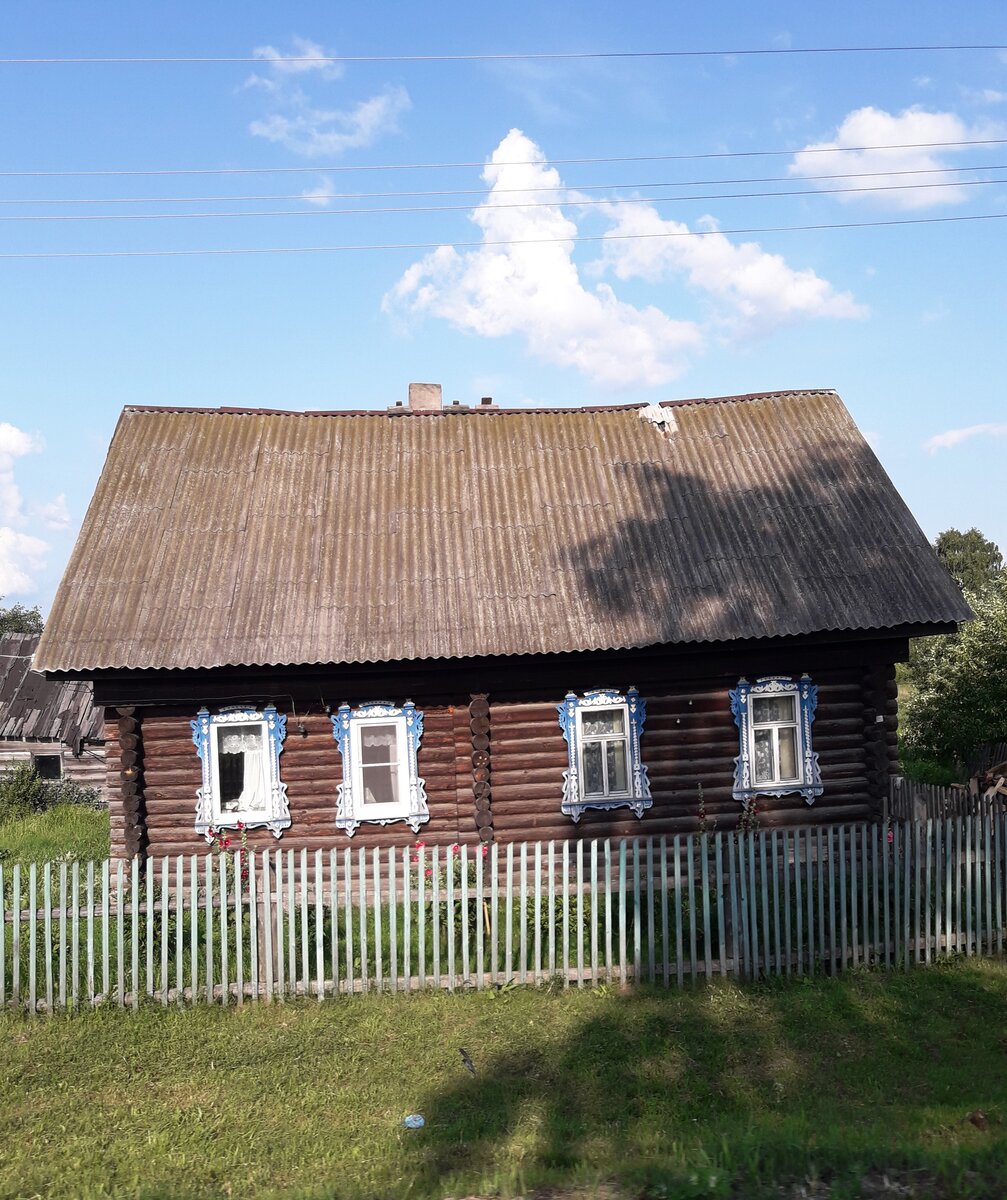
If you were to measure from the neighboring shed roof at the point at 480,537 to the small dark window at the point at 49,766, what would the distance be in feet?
30.9

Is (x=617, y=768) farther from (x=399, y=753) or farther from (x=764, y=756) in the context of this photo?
(x=399, y=753)

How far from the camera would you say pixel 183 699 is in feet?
39.4

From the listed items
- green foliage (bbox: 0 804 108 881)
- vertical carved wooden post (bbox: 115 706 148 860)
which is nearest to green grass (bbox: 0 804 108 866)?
green foliage (bbox: 0 804 108 881)

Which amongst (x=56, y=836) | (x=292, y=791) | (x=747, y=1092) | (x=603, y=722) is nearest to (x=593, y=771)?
(x=603, y=722)

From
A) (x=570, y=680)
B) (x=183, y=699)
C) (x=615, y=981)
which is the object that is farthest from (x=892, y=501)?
(x=183, y=699)

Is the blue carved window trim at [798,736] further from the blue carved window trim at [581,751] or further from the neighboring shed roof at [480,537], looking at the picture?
the blue carved window trim at [581,751]

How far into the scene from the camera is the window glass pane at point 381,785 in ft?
40.8

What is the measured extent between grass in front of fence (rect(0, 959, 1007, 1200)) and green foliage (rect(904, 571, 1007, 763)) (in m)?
12.6

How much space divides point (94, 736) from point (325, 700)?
1062 centimetres

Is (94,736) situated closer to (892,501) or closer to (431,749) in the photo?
(431,749)

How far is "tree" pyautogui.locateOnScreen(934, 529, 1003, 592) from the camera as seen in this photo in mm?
61938

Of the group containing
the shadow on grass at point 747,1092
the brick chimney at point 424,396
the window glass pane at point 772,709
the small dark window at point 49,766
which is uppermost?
Answer: the brick chimney at point 424,396

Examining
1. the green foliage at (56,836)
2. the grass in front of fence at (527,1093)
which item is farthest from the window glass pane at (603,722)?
the green foliage at (56,836)

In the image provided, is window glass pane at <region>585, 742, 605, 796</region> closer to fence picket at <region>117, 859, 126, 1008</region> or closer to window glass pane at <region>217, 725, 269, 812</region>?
window glass pane at <region>217, 725, 269, 812</region>
